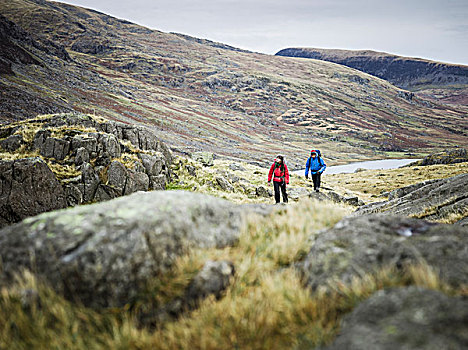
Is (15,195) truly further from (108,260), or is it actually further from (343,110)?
(343,110)

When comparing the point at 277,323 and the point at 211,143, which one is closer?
the point at 277,323

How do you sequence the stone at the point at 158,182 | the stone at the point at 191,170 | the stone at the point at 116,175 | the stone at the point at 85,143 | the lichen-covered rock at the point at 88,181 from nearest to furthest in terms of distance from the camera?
the lichen-covered rock at the point at 88,181 → the stone at the point at 116,175 → the stone at the point at 85,143 → the stone at the point at 158,182 → the stone at the point at 191,170

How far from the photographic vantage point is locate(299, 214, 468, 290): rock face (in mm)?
3240

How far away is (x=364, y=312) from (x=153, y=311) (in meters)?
2.38

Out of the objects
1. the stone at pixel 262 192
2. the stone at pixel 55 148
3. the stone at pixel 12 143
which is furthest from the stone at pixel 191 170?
the stone at pixel 12 143

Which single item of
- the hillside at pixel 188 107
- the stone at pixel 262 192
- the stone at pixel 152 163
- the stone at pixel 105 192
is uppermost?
the hillside at pixel 188 107

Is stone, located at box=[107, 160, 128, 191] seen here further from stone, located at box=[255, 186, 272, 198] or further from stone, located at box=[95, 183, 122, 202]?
stone, located at box=[255, 186, 272, 198]

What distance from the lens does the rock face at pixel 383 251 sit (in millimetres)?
3240

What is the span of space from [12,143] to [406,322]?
2236 centimetres

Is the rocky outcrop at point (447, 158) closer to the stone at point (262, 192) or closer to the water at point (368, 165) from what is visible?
the water at point (368, 165)

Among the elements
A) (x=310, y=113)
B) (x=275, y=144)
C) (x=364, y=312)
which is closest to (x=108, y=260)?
(x=364, y=312)

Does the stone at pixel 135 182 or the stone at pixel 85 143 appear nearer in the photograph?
the stone at pixel 85 143

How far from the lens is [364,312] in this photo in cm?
265

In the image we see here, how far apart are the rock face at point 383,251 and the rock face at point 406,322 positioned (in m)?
0.54
